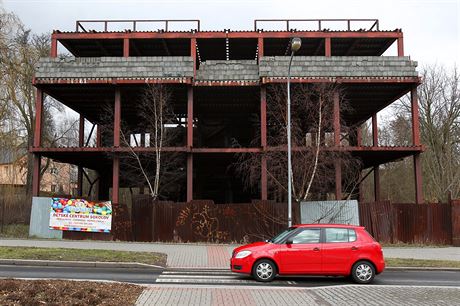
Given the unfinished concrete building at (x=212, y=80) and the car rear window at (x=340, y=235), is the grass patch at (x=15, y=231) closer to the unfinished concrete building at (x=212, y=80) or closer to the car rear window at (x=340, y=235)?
the unfinished concrete building at (x=212, y=80)

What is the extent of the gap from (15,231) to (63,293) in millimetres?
19761

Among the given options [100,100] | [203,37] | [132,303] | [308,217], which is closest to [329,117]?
[308,217]

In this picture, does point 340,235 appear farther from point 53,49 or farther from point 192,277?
point 53,49

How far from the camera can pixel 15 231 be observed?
2508cm

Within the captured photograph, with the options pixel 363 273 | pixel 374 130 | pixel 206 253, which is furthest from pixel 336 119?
pixel 363 273

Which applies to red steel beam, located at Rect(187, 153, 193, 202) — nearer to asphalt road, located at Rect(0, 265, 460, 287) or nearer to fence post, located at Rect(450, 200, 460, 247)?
asphalt road, located at Rect(0, 265, 460, 287)

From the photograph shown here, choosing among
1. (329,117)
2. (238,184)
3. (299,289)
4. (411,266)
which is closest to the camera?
(299,289)

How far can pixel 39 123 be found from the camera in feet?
83.6

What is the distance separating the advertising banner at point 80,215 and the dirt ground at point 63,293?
14.4m

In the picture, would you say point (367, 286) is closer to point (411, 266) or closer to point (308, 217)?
point (411, 266)

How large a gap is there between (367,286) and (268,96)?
1701 cm

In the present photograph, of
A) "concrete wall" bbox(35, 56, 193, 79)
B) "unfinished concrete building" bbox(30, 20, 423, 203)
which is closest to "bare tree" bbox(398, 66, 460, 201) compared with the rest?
"unfinished concrete building" bbox(30, 20, 423, 203)

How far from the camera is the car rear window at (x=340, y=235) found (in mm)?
11531

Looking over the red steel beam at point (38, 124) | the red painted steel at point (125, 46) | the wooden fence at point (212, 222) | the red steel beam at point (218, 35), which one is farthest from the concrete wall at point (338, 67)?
the red steel beam at point (38, 124)
